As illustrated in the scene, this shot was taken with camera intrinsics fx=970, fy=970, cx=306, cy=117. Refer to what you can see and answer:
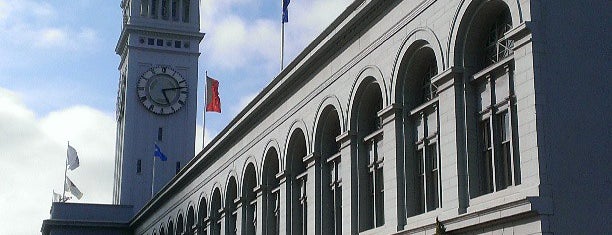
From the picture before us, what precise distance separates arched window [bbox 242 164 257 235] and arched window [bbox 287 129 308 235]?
5.69 metres

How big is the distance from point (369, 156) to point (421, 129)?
4.00 meters

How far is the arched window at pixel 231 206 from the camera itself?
→ 48000 millimetres

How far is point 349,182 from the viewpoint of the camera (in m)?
32.3

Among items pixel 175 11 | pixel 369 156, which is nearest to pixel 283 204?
pixel 369 156

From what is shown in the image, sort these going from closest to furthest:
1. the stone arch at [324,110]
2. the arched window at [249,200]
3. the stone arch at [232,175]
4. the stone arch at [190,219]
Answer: the stone arch at [324,110], the arched window at [249,200], the stone arch at [232,175], the stone arch at [190,219]

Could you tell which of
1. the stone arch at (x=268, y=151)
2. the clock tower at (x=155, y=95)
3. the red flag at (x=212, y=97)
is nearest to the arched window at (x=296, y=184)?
the stone arch at (x=268, y=151)

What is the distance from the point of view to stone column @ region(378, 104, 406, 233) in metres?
28.6

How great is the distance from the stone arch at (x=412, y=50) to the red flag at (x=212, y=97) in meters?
27.8

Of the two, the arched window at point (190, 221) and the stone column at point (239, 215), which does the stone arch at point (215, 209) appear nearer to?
the stone column at point (239, 215)

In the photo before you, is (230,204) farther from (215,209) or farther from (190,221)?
(190,221)

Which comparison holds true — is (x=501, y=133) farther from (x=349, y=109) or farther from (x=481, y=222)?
(x=349, y=109)

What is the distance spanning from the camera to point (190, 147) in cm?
8388

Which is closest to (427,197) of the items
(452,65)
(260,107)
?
(452,65)

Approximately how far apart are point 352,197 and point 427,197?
5.09m
